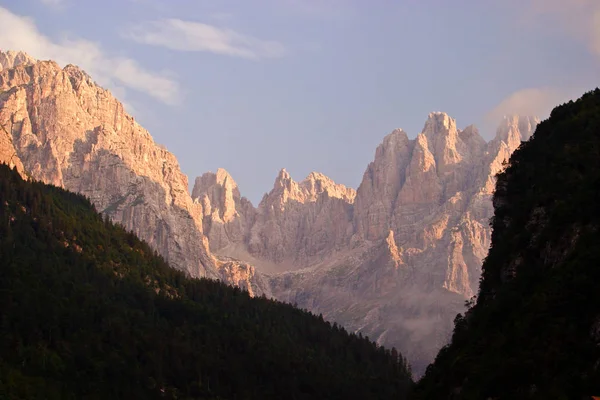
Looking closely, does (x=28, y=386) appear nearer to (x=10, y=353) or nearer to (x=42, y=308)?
(x=10, y=353)

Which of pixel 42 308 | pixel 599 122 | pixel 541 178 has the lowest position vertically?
pixel 42 308

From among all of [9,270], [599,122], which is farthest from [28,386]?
[599,122]

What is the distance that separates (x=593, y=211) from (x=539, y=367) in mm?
18837

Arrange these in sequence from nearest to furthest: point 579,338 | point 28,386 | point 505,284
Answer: point 579,338
point 505,284
point 28,386

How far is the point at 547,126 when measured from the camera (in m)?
120

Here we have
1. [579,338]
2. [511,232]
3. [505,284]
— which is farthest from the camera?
[511,232]

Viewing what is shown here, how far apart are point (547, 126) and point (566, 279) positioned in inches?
1901

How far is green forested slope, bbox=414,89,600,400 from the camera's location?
226 ft

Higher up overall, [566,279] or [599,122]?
[599,122]

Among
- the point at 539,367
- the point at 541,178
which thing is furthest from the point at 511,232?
Answer: the point at 539,367

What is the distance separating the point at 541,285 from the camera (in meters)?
81.4

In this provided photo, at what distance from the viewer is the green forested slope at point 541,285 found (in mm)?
68750

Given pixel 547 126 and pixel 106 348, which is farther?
pixel 106 348

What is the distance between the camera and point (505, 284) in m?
93.0
